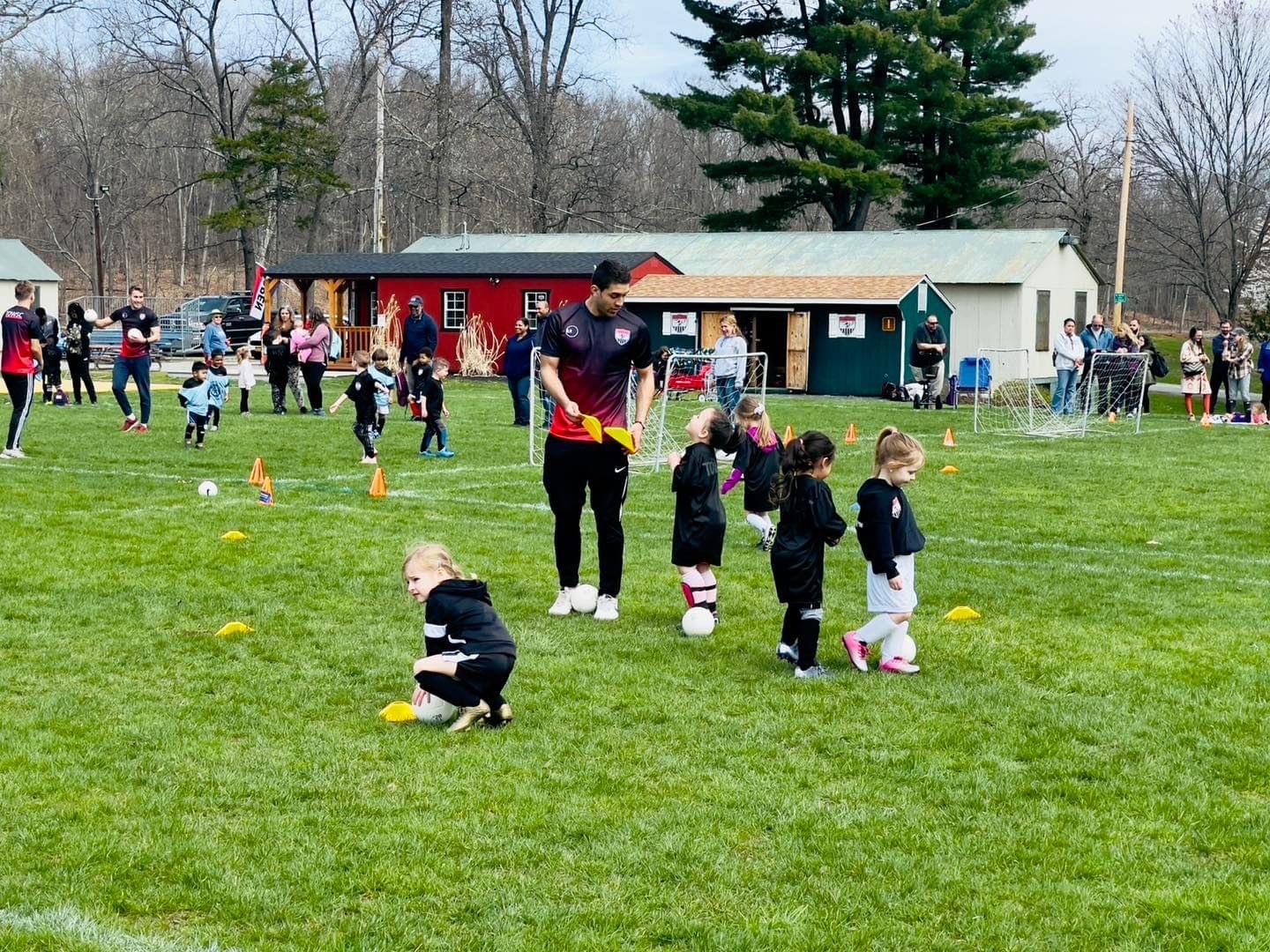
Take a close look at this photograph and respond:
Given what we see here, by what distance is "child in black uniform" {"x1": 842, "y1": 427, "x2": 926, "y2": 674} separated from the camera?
6.95 m

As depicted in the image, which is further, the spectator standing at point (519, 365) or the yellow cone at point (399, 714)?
the spectator standing at point (519, 365)

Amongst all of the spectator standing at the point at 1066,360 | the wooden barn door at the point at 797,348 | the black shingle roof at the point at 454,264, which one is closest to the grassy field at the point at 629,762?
the spectator standing at the point at 1066,360

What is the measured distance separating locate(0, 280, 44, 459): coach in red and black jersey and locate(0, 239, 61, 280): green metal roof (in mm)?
44065

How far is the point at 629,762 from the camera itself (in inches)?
223

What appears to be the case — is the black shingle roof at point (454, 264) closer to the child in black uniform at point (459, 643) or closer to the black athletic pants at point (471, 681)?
the child in black uniform at point (459, 643)

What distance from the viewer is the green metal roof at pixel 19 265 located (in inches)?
2265

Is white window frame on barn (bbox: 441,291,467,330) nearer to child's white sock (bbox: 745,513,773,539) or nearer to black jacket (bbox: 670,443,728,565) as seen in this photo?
child's white sock (bbox: 745,513,773,539)

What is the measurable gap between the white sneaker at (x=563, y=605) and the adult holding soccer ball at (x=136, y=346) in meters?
11.9

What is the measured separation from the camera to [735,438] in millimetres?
8461

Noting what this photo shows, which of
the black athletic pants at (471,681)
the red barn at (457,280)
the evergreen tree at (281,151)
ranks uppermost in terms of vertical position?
the evergreen tree at (281,151)

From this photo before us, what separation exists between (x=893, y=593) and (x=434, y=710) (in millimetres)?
2280

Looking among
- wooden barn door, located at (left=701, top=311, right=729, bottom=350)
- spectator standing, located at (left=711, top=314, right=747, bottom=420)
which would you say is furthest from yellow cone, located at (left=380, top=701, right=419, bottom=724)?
wooden barn door, located at (left=701, top=311, right=729, bottom=350)

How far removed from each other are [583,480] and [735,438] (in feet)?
3.02

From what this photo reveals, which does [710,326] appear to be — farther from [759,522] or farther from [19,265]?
[19,265]
